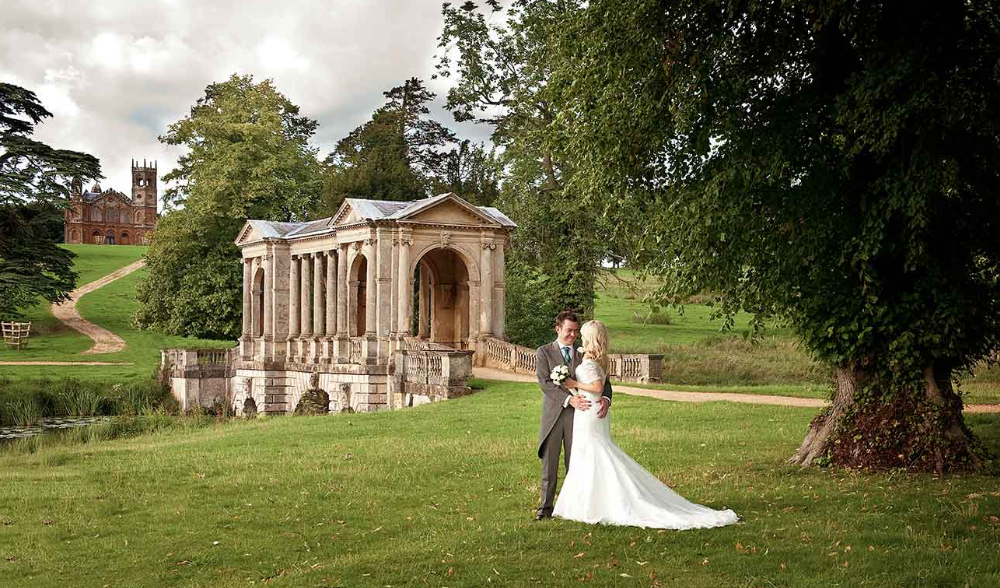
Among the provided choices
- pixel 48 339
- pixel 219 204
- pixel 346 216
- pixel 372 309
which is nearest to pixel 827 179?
pixel 372 309

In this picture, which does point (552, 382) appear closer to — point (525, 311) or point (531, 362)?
point (531, 362)

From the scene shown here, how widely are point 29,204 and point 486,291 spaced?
48.3 feet

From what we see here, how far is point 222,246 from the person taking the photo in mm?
51906

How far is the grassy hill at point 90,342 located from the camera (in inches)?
1615

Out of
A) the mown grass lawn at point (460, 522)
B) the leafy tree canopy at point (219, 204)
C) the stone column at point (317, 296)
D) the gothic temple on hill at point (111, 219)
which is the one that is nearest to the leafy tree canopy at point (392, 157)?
the leafy tree canopy at point (219, 204)

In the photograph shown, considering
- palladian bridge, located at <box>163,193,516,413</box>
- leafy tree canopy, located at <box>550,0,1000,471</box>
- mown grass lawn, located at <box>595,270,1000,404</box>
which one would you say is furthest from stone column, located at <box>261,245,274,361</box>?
leafy tree canopy, located at <box>550,0,1000,471</box>

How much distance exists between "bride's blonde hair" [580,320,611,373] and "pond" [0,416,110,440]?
77.1 feet

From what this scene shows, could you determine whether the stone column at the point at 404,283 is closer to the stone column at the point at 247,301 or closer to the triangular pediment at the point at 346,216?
the triangular pediment at the point at 346,216

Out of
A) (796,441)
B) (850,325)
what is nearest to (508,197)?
(796,441)

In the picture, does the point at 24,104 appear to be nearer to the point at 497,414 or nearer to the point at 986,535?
the point at 497,414

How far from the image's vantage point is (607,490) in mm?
9414

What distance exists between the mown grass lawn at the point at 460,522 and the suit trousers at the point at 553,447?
39 cm

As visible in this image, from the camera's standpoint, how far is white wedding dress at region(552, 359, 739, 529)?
365 inches

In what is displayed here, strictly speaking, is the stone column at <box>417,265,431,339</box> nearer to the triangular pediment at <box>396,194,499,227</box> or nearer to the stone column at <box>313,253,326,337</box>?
the stone column at <box>313,253,326,337</box>
